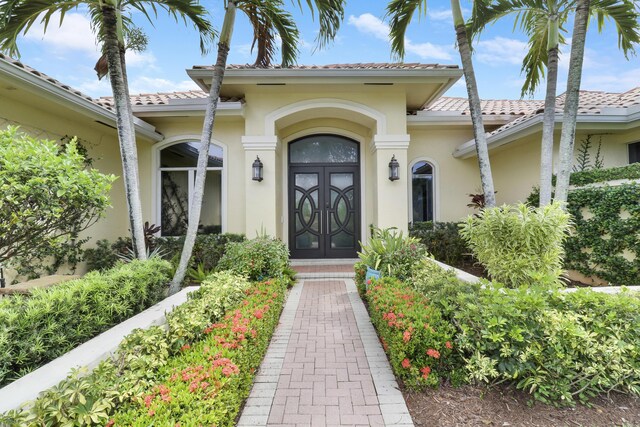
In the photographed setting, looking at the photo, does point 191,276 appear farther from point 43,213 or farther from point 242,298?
Answer: point 43,213

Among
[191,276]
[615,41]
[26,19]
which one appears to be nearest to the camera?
[26,19]

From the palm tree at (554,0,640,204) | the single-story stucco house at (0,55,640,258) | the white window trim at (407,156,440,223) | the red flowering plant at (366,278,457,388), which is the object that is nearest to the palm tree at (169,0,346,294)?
the single-story stucco house at (0,55,640,258)

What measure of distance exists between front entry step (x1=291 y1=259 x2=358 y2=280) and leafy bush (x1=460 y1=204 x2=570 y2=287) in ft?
12.2

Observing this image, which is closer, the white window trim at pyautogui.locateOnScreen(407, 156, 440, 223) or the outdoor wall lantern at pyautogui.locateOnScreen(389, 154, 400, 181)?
the outdoor wall lantern at pyautogui.locateOnScreen(389, 154, 400, 181)

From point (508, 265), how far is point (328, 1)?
5.25 metres

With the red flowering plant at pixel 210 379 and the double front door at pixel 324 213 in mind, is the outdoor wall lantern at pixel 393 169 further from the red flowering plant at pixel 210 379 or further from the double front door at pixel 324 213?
the red flowering plant at pixel 210 379

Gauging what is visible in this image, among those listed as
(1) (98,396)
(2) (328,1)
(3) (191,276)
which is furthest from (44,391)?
(2) (328,1)

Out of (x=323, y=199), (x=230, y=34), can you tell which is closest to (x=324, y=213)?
(x=323, y=199)

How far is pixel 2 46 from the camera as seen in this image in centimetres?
484

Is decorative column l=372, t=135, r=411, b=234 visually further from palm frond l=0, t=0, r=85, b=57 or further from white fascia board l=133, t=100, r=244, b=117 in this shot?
palm frond l=0, t=0, r=85, b=57

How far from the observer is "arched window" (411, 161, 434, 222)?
8930 millimetres

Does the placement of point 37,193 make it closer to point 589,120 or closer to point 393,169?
point 393,169

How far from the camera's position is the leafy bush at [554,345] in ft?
8.46

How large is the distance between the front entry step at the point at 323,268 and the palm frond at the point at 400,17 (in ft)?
17.0
